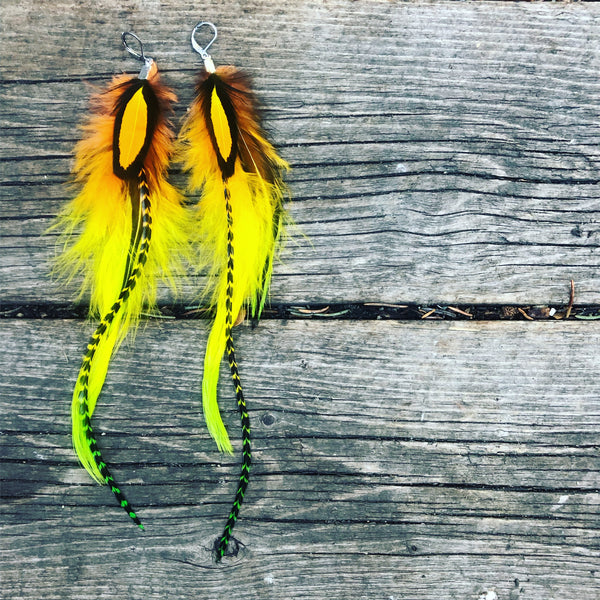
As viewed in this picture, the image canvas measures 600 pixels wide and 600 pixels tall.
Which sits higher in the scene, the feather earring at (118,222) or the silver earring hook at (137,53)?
the silver earring hook at (137,53)

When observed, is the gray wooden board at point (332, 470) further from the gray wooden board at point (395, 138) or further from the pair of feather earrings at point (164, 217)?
Result: the gray wooden board at point (395, 138)

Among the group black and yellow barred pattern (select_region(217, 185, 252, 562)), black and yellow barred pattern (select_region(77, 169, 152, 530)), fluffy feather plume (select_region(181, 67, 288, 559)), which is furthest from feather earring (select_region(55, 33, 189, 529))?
black and yellow barred pattern (select_region(217, 185, 252, 562))

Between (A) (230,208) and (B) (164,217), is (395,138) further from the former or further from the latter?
(B) (164,217)

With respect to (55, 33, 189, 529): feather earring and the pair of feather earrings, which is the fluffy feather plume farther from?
(55, 33, 189, 529): feather earring

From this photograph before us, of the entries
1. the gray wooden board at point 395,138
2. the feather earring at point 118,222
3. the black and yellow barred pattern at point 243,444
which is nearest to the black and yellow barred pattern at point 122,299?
the feather earring at point 118,222

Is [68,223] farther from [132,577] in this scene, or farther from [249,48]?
[132,577]

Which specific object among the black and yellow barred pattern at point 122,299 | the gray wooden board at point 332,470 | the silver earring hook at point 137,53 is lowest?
the gray wooden board at point 332,470

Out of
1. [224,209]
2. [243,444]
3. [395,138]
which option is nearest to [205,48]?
[224,209]
